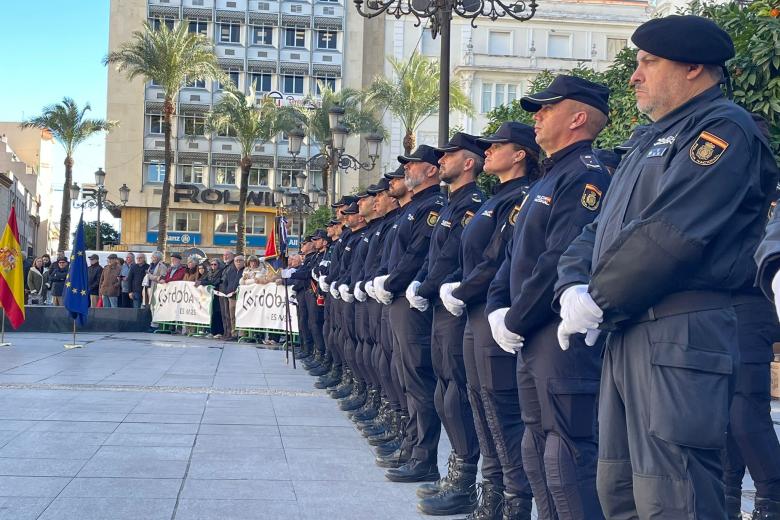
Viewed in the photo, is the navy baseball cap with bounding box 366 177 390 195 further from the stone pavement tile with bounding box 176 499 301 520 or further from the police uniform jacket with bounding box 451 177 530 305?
the stone pavement tile with bounding box 176 499 301 520

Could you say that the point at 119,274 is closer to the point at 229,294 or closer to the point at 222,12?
the point at 229,294

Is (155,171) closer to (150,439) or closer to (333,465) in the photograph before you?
(150,439)

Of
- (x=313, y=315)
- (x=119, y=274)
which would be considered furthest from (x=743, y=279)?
(x=119, y=274)

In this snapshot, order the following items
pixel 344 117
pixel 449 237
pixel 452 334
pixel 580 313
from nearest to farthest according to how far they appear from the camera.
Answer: pixel 580 313
pixel 452 334
pixel 449 237
pixel 344 117

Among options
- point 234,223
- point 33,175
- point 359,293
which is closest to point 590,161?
point 359,293

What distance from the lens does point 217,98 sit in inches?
2616

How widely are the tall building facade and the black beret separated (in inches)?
2309

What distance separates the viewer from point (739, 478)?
222 inches

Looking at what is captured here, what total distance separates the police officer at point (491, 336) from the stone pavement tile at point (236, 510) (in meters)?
1.14

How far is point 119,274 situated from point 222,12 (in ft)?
142

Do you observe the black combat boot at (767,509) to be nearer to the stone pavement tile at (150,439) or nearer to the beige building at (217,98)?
the stone pavement tile at (150,439)

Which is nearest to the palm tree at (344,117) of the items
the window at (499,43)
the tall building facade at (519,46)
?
the tall building facade at (519,46)

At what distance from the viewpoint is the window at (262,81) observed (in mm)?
67250

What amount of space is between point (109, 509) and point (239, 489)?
933 millimetres
